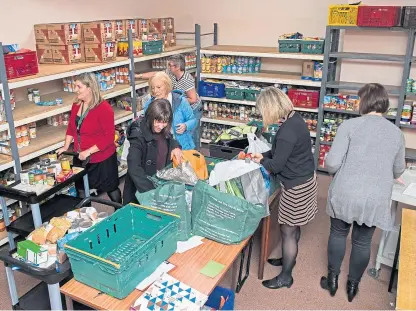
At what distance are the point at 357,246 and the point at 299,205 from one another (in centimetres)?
56

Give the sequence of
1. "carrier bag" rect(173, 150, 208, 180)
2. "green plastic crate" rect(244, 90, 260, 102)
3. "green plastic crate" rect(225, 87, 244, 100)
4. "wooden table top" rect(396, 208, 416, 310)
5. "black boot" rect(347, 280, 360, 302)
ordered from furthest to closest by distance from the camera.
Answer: "green plastic crate" rect(225, 87, 244, 100)
"green plastic crate" rect(244, 90, 260, 102)
"black boot" rect(347, 280, 360, 302)
"carrier bag" rect(173, 150, 208, 180)
"wooden table top" rect(396, 208, 416, 310)

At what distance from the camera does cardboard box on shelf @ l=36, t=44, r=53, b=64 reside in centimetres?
480

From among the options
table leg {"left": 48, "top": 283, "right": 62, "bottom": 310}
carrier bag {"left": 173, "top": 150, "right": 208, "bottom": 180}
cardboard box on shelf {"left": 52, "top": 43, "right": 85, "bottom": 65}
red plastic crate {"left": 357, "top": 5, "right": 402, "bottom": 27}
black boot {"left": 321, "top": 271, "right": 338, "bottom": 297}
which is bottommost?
black boot {"left": 321, "top": 271, "right": 338, "bottom": 297}

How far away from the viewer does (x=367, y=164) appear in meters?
2.87

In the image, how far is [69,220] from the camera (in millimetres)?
2781

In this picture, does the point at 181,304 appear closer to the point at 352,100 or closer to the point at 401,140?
the point at 401,140

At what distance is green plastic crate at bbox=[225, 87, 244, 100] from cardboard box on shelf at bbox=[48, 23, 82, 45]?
2467mm

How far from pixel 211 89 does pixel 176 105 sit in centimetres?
240

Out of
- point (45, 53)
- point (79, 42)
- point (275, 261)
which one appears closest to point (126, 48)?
point (79, 42)

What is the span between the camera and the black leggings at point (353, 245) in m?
3.14

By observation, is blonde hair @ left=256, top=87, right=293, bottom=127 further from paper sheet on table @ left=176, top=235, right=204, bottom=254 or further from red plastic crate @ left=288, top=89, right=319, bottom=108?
red plastic crate @ left=288, top=89, right=319, bottom=108

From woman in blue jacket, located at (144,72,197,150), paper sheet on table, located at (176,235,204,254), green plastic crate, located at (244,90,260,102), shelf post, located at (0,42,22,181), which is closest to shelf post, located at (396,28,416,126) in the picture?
green plastic crate, located at (244,90,260,102)

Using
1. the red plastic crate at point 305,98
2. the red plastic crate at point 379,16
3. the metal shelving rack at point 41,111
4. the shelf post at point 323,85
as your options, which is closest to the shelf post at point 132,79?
the metal shelving rack at point 41,111

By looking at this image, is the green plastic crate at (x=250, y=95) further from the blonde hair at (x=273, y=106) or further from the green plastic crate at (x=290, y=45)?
the blonde hair at (x=273, y=106)
